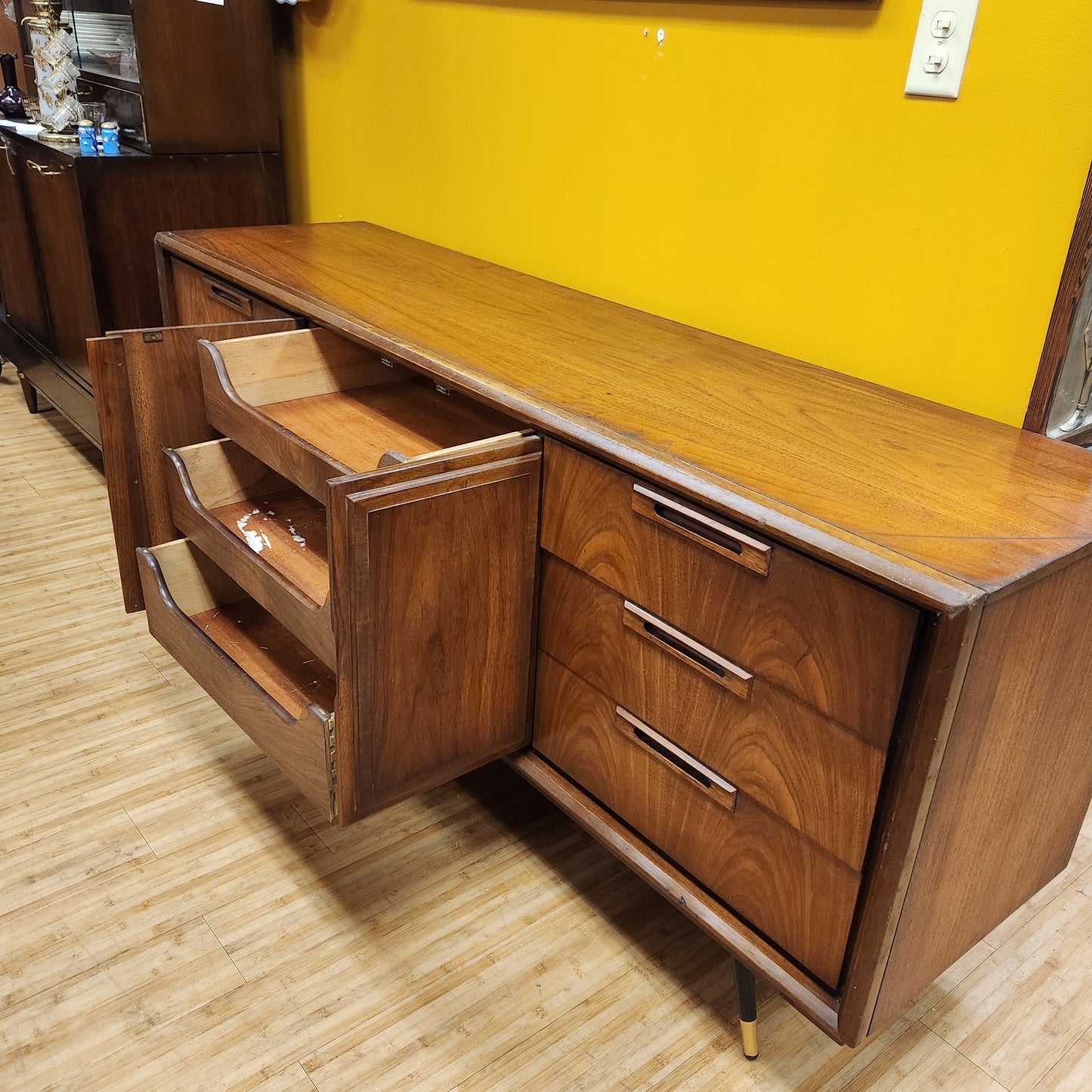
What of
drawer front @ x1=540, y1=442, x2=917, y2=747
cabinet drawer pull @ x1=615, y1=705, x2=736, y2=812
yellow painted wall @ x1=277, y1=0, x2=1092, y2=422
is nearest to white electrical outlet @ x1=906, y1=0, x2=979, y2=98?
yellow painted wall @ x1=277, y1=0, x2=1092, y2=422

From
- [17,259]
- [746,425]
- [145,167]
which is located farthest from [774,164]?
[17,259]

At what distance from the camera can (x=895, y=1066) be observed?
116cm

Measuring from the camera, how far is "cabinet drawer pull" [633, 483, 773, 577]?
0.89 m

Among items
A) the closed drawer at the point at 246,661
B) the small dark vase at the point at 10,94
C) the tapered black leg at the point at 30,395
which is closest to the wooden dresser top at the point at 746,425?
the closed drawer at the point at 246,661

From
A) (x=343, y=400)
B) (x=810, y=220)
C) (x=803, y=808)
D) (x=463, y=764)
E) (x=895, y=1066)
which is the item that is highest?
(x=810, y=220)

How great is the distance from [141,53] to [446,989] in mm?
1903

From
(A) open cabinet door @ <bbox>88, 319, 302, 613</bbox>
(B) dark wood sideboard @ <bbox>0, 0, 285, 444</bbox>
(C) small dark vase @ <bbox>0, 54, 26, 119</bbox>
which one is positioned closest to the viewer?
(A) open cabinet door @ <bbox>88, 319, 302, 613</bbox>

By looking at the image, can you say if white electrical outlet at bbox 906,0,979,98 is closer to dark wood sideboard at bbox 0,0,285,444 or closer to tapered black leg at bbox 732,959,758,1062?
tapered black leg at bbox 732,959,758,1062

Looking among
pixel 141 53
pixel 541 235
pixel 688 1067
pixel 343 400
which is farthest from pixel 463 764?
pixel 141 53

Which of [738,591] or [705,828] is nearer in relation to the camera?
[738,591]

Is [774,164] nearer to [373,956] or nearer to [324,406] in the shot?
[324,406]

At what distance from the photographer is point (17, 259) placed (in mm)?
2559

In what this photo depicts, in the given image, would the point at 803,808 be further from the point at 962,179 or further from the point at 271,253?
the point at 271,253

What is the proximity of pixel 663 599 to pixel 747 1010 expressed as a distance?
505 millimetres
